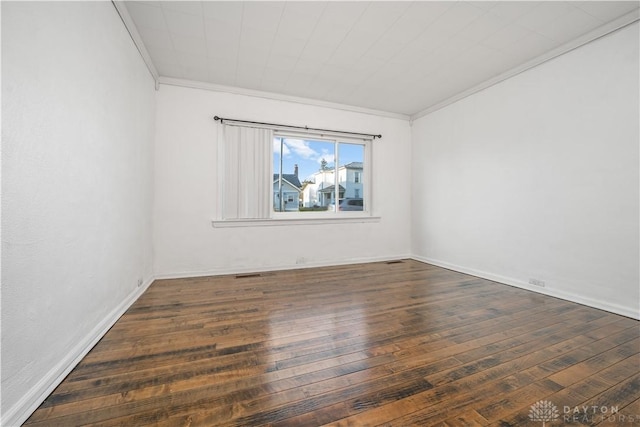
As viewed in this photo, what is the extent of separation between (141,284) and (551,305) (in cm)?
434

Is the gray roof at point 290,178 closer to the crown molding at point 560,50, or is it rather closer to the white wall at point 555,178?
the white wall at point 555,178

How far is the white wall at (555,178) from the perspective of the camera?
2340mm

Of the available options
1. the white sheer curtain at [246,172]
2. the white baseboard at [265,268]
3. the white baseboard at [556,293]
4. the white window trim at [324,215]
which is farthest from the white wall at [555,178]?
the white sheer curtain at [246,172]

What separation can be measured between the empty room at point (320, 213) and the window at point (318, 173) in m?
0.04

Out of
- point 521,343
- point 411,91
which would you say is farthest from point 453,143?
point 521,343

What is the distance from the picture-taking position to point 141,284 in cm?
285

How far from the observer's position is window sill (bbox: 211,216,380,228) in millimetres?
3675

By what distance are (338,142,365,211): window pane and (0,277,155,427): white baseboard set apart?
345cm

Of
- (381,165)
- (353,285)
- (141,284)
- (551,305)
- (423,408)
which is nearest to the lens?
(423,408)

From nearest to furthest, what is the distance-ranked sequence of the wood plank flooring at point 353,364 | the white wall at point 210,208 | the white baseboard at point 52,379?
the white baseboard at point 52,379, the wood plank flooring at point 353,364, the white wall at point 210,208

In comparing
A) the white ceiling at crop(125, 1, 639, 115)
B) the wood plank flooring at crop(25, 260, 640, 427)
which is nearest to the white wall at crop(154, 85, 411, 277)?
the white ceiling at crop(125, 1, 639, 115)

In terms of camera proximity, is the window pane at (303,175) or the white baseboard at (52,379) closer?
the white baseboard at (52,379)

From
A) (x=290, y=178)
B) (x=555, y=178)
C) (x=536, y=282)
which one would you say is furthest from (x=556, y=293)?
(x=290, y=178)

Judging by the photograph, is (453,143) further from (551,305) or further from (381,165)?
(551,305)
